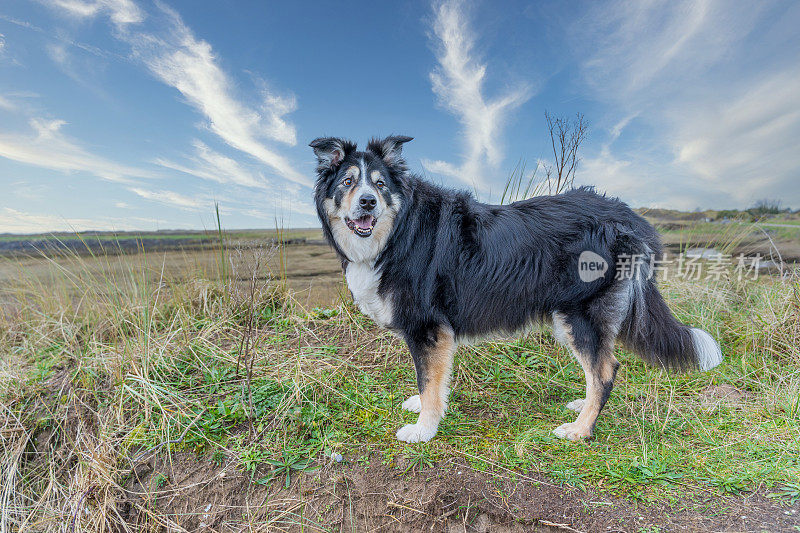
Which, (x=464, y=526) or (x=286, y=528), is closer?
(x=464, y=526)

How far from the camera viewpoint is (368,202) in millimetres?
2926

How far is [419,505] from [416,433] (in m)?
0.60

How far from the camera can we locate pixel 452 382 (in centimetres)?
413

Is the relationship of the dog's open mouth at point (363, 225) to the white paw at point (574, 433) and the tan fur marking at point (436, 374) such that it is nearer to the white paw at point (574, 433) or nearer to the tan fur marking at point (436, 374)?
the tan fur marking at point (436, 374)

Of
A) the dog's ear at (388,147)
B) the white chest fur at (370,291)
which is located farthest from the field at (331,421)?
the dog's ear at (388,147)

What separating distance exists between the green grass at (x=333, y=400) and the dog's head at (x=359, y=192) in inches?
34.4

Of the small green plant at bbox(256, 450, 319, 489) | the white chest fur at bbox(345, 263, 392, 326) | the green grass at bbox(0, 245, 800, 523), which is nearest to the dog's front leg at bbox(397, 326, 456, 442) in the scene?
the green grass at bbox(0, 245, 800, 523)

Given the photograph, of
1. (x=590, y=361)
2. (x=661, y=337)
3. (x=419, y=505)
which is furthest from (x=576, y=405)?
(x=419, y=505)

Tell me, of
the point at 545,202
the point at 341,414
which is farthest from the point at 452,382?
the point at 545,202

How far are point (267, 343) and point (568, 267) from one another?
3176mm

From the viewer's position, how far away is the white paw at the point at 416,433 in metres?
3.10

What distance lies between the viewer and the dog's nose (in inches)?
115

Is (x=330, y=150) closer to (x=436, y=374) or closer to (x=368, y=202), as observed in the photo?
(x=368, y=202)

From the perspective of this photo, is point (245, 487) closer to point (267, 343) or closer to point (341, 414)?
point (341, 414)
